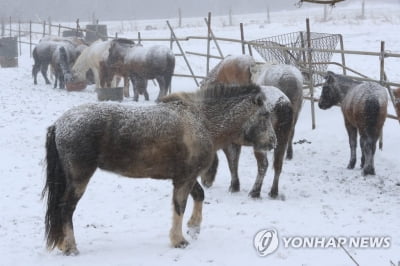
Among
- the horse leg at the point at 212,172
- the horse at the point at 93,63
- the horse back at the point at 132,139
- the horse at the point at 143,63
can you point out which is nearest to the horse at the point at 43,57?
the horse at the point at 93,63

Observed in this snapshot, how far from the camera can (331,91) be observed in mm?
9531

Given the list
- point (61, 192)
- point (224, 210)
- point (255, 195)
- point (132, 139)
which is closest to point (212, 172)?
point (224, 210)

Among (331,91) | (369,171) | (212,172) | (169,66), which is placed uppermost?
(169,66)

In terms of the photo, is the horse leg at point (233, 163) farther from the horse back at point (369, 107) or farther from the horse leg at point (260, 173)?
the horse back at point (369, 107)

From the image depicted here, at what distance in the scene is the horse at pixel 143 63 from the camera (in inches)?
620

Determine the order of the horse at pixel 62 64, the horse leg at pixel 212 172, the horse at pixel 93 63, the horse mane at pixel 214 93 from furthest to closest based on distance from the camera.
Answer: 1. the horse at pixel 62 64
2. the horse at pixel 93 63
3. the horse leg at pixel 212 172
4. the horse mane at pixel 214 93

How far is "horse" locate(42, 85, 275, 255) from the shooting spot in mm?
4891

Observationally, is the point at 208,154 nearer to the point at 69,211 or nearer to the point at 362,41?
the point at 69,211

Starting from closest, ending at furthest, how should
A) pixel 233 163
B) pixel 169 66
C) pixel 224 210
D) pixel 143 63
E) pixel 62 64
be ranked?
pixel 224 210 < pixel 233 163 < pixel 169 66 < pixel 143 63 < pixel 62 64

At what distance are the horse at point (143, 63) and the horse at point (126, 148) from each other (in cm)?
1032

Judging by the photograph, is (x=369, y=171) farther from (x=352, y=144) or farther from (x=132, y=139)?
(x=132, y=139)

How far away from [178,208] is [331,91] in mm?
5280

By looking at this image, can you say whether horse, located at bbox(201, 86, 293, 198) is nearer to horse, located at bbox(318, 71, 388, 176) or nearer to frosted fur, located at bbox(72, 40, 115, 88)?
horse, located at bbox(318, 71, 388, 176)

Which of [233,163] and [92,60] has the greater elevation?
Result: [92,60]
